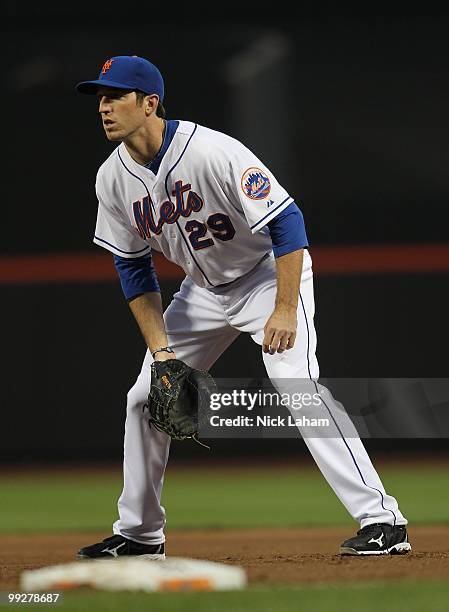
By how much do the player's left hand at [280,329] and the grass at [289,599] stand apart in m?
0.79

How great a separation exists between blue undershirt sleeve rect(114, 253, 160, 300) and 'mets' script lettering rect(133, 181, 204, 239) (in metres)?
0.15

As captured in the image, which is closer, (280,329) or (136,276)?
(280,329)

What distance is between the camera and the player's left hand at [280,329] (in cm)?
311

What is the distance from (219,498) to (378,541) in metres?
2.92

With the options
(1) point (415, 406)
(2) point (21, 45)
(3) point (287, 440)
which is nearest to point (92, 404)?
(3) point (287, 440)

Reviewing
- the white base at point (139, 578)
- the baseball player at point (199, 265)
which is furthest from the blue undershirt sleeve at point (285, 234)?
the white base at point (139, 578)

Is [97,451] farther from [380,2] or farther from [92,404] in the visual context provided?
[380,2]

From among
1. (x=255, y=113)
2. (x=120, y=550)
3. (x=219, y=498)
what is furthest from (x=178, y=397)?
(x=255, y=113)

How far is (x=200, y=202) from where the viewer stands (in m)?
3.24

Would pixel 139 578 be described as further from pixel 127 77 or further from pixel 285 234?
pixel 127 77

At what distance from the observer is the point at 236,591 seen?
250cm

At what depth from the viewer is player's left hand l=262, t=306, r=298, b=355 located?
3.11 metres

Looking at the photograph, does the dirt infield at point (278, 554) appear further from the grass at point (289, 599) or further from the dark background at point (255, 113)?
the dark background at point (255, 113)

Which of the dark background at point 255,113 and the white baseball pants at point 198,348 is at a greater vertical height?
the dark background at point 255,113
